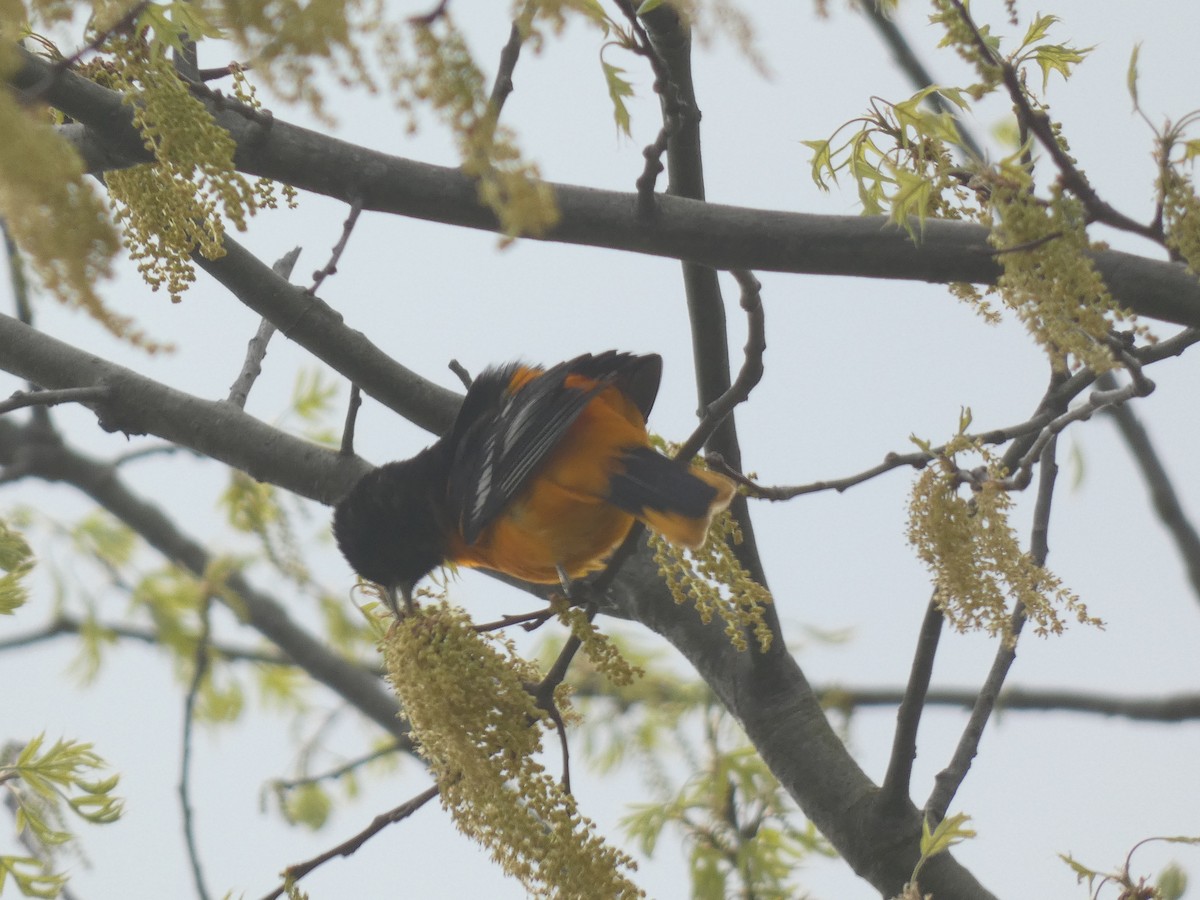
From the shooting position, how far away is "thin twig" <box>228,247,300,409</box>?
11.7ft

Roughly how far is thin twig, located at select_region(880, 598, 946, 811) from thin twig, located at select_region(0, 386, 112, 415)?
6.40ft

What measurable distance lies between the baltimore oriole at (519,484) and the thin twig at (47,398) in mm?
695

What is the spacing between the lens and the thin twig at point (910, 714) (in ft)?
8.66

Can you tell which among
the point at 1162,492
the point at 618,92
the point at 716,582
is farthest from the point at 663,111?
the point at 1162,492

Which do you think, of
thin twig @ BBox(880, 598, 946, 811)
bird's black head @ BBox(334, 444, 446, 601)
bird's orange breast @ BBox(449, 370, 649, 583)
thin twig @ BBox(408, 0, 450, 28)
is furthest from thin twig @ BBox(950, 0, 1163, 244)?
bird's black head @ BBox(334, 444, 446, 601)

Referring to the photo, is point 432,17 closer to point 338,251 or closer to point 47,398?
point 338,251

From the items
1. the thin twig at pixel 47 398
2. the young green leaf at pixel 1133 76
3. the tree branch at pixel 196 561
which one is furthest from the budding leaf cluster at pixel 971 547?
the tree branch at pixel 196 561

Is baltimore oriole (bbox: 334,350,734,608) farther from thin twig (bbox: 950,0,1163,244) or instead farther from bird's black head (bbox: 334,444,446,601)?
thin twig (bbox: 950,0,1163,244)

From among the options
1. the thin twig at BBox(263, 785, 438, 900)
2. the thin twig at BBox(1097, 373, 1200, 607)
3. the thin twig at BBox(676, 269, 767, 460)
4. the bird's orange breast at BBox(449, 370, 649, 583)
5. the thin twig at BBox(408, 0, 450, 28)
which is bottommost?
the thin twig at BBox(263, 785, 438, 900)

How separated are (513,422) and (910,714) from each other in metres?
1.21

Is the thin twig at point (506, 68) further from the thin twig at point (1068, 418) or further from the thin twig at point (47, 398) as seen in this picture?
the thin twig at point (47, 398)

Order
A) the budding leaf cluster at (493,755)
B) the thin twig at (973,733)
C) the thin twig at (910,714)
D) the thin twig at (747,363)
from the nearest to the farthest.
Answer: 1. the budding leaf cluster at (493,755)
2. the thin twig at (747,363)
3. the thin twig at (910,714)
4. the thin twig at (973,733)

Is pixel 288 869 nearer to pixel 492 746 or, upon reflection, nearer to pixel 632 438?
pixel 492 746

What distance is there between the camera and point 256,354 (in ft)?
12.0
